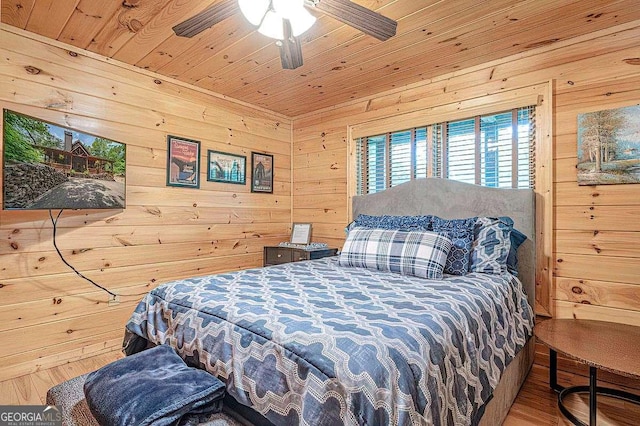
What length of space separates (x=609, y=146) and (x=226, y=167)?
10.4ft

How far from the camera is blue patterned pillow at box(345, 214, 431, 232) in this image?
2621mm

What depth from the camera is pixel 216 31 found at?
7.42 ft

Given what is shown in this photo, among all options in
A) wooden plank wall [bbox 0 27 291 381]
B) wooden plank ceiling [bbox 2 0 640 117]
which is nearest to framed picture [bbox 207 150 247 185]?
wooden plank wall [bbox 0 27 291 381]

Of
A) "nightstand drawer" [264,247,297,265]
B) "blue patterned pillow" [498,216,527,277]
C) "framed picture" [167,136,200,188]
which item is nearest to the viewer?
"blue patterned pillow" [498,216,527,277]

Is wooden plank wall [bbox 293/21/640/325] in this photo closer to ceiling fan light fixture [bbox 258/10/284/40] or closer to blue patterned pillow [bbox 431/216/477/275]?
blue patterned pillow [bbox 431/216/477/275]

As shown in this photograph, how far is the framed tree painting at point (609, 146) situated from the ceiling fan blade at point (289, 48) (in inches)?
79.6

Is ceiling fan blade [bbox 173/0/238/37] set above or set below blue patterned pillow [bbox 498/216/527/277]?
above

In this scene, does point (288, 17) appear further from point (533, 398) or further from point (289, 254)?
point (533, 398)

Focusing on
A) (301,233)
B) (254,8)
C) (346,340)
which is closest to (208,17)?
(254,8)

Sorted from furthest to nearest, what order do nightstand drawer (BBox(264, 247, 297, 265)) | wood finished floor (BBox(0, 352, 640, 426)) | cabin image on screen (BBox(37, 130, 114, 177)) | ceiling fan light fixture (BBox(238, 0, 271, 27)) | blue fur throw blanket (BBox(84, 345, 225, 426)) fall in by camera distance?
nightstand drawer (BBox(264, 247, 297, 265))
cabin image on screen (BBox(37, 130, 114, 177))
wood finished floor (BBox(0, 352, 640, 426))
ceiling fan light fixture (BBox(238, 0, 271, 27))
blue fur throw blanket (BBox(84, 345, 225, 426))

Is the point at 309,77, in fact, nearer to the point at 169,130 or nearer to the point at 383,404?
the point at 169,130

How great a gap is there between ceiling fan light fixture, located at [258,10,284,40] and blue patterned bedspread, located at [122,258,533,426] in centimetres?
139

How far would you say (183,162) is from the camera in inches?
124

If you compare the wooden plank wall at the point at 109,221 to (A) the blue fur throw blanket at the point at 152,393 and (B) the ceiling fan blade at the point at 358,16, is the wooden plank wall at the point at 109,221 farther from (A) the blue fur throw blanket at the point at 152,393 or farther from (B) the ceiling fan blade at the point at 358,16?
(B) the ceiling fan blade at the point at 358,16
